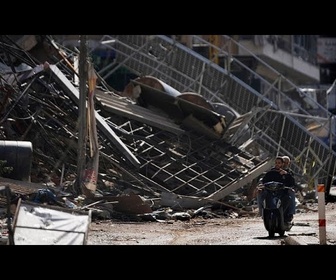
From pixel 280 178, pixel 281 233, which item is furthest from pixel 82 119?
pixel 281 233

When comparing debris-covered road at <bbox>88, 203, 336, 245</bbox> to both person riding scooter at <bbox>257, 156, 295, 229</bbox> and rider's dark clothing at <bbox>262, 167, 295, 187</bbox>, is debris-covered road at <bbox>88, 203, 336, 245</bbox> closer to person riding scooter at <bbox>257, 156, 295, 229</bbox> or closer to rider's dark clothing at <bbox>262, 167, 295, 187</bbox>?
person riding scooter at <bbox>257, 156, 295, 229</bbox>

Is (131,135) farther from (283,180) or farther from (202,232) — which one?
(283,180)

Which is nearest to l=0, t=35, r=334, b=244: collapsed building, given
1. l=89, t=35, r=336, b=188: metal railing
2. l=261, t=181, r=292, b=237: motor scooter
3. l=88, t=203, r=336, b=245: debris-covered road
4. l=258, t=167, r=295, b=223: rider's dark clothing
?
l=89, t=35, r=336, b=188: metal railing

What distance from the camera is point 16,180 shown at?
2423cm

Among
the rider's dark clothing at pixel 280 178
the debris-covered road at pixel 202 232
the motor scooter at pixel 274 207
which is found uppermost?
the rider's dark clothing at pixel 280 178

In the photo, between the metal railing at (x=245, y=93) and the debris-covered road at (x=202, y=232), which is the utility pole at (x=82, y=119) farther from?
the metal railing at (x=245, y=93)

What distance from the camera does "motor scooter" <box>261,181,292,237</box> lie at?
1952 cm

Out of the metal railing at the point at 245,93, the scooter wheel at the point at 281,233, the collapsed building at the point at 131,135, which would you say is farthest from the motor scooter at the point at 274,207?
the metal railing at the point at 245,93

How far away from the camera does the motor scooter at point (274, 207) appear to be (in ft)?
64.0

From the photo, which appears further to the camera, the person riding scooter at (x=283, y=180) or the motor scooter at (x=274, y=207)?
the person riding scooter at (x=283, y=180)

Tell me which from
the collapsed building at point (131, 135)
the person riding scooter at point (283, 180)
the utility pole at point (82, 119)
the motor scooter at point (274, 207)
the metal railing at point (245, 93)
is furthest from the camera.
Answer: the metal railing at point (245, 93)
